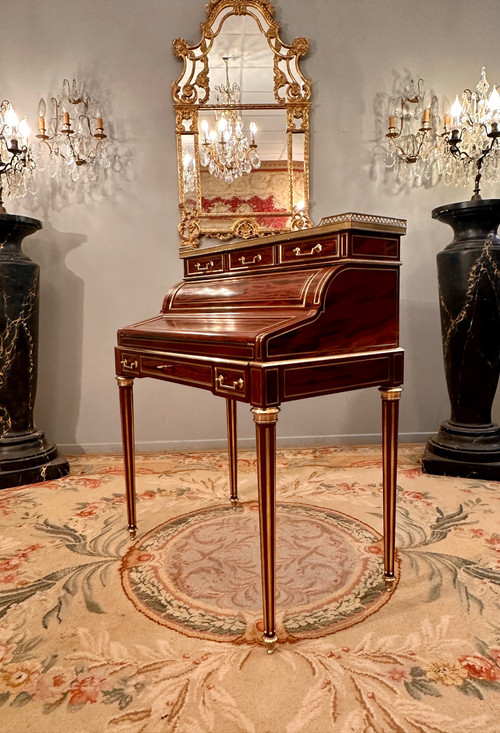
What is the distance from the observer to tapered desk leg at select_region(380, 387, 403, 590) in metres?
1.79

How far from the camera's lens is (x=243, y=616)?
67.8 inches

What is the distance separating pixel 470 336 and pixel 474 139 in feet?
4.02

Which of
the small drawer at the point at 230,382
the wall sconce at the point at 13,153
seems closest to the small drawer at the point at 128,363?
the small drawer at the point at 230,382

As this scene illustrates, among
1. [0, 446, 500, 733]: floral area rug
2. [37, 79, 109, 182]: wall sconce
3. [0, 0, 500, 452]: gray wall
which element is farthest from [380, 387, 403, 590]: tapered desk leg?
[37, 79, 109, 182]: wall sconce

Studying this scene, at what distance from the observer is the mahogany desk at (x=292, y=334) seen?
1.47 meters

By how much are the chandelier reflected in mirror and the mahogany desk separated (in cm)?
165

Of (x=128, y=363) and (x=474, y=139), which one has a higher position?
(x=474, y=139)

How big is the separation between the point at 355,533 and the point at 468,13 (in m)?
3.66

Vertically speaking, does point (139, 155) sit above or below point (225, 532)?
above

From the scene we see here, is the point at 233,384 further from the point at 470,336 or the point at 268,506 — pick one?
the point at 470,336

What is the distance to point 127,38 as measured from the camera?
344 cm

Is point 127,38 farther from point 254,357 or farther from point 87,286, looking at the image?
point 254,357

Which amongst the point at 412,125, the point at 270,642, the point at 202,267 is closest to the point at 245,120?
the point at 412,125

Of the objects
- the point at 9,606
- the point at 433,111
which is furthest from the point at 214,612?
the point at 433,111
